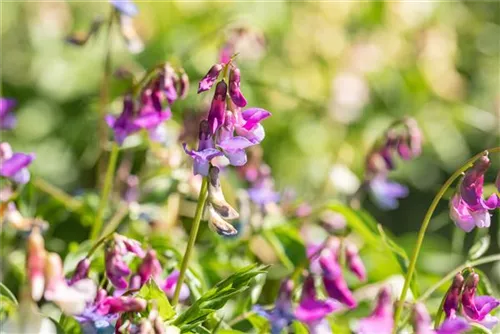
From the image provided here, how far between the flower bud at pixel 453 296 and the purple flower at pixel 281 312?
0.27 m

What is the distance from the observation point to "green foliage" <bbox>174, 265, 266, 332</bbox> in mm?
1363

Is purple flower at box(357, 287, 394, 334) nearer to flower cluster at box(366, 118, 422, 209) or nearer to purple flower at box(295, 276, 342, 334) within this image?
purple flower at box(295, 276, 342, 334)

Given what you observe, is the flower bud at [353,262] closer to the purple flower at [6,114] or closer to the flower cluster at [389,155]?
the flower cluster at [389,155]

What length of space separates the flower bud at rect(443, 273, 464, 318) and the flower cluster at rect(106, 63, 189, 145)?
0.56 metres

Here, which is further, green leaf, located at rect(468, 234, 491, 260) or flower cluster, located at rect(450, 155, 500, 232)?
green leaf, located at rect(468, 234, 491, 260)

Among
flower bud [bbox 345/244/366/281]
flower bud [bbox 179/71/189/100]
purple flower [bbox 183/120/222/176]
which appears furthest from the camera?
flower bud [bbox 345/244/366/281]

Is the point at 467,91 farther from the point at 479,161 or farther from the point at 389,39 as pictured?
the point at 479,161

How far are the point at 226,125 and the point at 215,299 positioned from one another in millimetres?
229

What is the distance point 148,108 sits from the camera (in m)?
1.74

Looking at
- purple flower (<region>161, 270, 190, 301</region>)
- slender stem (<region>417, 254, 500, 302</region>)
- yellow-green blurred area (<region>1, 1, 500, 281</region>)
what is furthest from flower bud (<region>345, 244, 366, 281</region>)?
yellow-green blurred area (<region>1, 1, 500, 281</region>)

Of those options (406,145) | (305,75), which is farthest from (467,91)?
(406,145)

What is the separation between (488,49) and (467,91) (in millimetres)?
359

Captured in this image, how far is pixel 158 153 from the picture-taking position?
7.29 feet

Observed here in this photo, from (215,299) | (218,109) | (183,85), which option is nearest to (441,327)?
(215,299)
